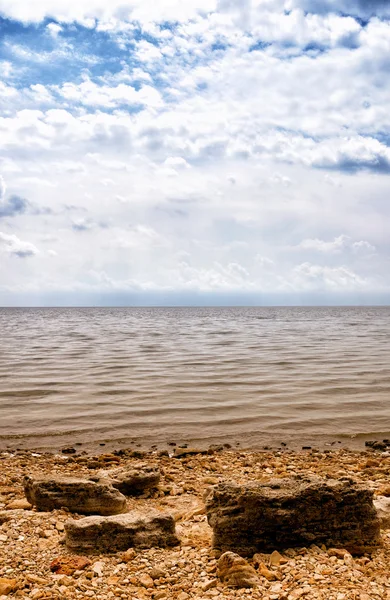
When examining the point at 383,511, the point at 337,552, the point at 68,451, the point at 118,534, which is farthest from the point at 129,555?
the point at 68,451

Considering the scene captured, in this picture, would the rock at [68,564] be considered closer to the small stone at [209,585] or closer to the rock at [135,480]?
the small stone at [209,585]

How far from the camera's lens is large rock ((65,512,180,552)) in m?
5.48

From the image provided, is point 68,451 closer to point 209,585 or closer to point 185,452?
point 185,452

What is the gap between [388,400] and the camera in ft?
53.0

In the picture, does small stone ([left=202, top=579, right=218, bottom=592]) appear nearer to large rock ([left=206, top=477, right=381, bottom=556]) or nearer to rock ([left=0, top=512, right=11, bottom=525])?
large rock ([left=206, top=477, right=381, bottom=556])

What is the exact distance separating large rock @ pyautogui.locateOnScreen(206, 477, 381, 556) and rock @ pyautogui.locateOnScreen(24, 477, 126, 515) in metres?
1.69

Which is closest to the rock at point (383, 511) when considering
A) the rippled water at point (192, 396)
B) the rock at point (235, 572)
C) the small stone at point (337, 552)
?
the small stone at point (337, 552)

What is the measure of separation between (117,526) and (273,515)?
1.77 meters

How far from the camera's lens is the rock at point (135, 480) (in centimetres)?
775

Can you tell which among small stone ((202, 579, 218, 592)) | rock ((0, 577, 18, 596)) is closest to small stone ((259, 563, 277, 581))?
small stone ((202, 579, 218, 592))

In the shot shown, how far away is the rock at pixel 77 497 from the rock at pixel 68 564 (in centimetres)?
137

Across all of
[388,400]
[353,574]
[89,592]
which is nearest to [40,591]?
[89,592]

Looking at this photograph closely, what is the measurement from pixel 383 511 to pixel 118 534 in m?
3.30

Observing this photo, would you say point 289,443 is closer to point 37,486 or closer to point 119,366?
point 37,486
